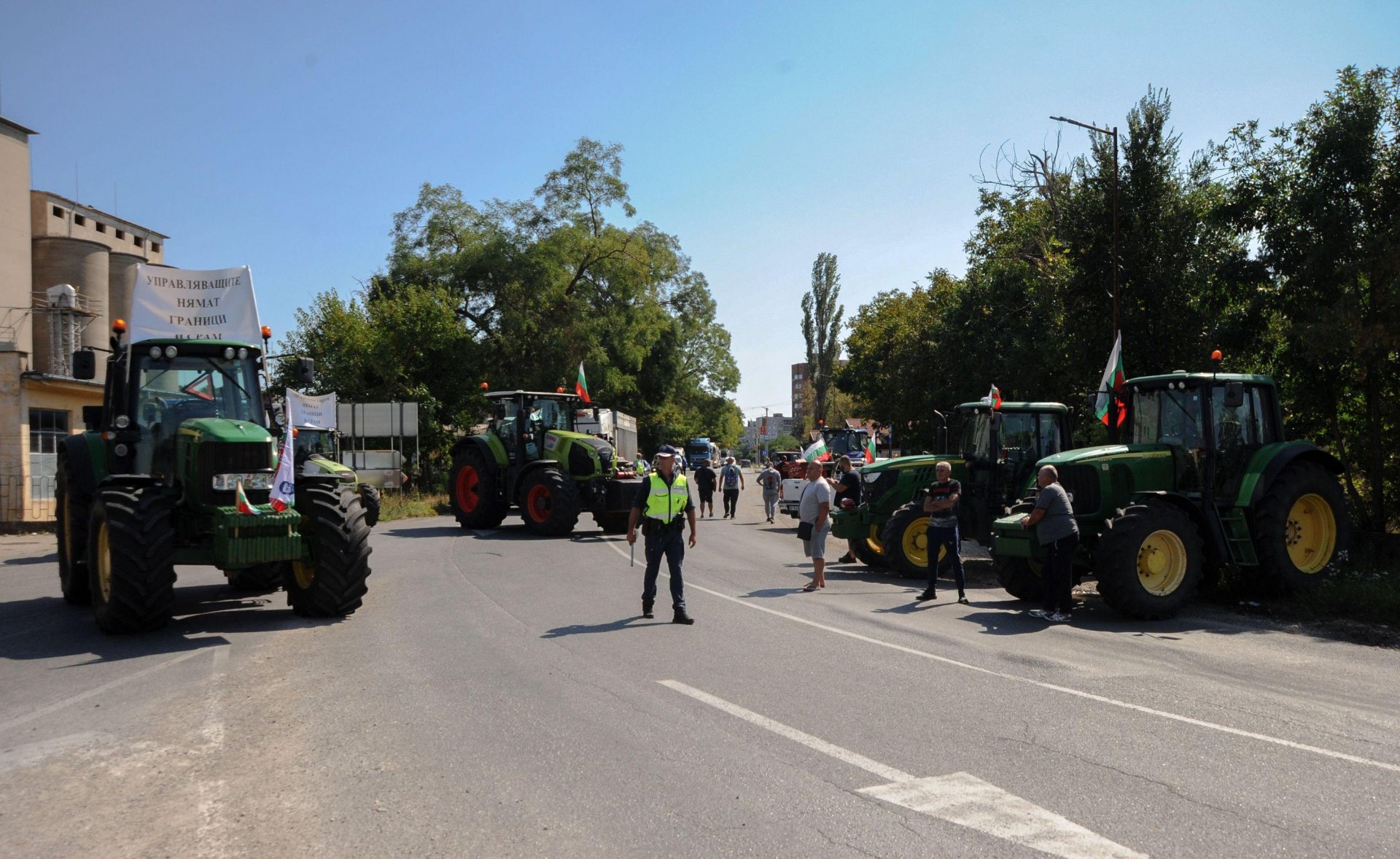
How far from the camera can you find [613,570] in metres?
14.5

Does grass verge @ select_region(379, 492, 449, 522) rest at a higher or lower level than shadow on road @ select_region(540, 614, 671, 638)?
higher

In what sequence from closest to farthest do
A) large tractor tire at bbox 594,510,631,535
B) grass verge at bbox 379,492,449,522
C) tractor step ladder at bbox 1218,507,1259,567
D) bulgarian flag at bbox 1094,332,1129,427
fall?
tractor step ladder at bbox 1218,507,1259,567, bulgarian flag at bbox 1094,332,1129,427, large tractor tire at bbox 594,510,631,535, grass verge at bbox 379,492,449,522

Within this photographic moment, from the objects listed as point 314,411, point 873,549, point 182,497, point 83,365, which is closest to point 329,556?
point 182,497

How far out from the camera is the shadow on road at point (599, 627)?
30.8 feet

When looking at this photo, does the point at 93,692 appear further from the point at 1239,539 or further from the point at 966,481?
the point at 1239,539

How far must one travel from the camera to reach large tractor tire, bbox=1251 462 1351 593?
453 inches

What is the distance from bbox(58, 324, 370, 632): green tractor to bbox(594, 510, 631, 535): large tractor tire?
33.0ft

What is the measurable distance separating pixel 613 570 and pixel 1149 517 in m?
7.34

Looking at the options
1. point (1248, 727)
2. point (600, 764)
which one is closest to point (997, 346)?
point (1248, 727)

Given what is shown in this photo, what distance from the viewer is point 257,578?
1195 cm

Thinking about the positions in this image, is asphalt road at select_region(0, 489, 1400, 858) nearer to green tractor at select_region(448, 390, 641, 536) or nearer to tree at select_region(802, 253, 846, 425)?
green tractor at select_region(448, 390, 641, 536)

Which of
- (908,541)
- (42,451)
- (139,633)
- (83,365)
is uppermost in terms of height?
(83,365)

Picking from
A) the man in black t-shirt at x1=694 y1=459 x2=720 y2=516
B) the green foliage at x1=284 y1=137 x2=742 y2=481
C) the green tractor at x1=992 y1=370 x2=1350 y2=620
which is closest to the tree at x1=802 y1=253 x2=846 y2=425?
the green foliage at x1=284 y1=137 x2=742 y2=481

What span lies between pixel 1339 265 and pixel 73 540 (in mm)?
17319
